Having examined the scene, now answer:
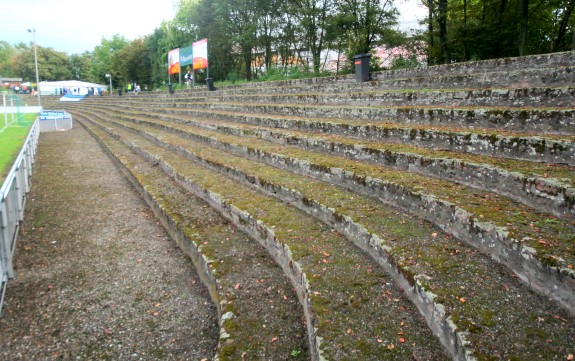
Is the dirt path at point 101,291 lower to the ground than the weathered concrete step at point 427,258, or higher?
lower

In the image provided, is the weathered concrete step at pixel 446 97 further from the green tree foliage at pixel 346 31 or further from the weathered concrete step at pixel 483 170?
the green tree foliage at pixel 346 31

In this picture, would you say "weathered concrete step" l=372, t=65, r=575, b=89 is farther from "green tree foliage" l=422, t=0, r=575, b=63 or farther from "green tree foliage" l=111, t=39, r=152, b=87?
"green tree foliage" l=111, t=39, r=152, b=87

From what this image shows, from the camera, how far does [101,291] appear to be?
381cm

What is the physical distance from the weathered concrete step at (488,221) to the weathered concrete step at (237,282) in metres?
1.50

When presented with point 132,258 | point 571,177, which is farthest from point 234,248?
point 571,177

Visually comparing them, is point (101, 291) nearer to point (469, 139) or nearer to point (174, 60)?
point (469, 139)

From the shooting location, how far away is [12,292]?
3723 millimetres

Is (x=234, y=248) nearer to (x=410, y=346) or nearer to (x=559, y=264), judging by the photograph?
(x=410, y=346)

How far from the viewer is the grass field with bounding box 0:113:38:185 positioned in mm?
7440

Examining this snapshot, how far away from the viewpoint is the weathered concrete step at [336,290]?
2.26 m

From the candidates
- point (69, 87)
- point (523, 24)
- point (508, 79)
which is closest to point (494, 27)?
point (523, 24)

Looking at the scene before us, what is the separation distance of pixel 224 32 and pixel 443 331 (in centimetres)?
3293

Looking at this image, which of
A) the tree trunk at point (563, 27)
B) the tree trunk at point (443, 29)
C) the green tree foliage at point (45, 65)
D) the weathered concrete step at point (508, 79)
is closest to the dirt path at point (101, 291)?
the weathered concrete step at point (508, 79)

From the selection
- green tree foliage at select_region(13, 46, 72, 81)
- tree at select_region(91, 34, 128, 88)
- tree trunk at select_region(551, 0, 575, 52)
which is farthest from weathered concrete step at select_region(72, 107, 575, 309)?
green tree foliage at select_region(13, 46, 72, 81)
